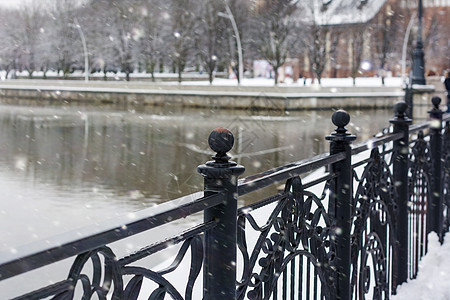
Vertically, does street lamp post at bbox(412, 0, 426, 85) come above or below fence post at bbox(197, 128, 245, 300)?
above

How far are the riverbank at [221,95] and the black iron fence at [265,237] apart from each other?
37025mm

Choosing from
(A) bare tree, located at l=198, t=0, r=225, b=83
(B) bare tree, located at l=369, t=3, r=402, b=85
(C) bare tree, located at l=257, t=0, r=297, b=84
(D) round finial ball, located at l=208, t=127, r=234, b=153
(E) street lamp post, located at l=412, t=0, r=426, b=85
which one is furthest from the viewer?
(B) bare tree, located at l=369, t=3, r=402, b=85

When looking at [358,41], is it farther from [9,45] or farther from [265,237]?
[265,237]

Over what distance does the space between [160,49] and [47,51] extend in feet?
53.7

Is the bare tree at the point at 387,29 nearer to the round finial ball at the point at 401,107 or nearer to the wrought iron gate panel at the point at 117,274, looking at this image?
the round finial ball at the point at 401,107

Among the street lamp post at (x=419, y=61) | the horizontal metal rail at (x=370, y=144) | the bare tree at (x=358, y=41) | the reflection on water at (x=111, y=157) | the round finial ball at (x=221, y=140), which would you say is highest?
the bare tree at (x=358, y=41)

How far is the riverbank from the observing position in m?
43.4

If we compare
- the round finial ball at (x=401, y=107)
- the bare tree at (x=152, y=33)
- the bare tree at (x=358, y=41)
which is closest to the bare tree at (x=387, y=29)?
the bare tree at (x=358, y=41)

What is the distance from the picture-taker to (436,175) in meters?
5.92

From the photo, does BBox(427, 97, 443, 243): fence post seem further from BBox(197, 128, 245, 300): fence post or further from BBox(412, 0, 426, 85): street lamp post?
BBox(412, 0, 426, 85): street lamp post

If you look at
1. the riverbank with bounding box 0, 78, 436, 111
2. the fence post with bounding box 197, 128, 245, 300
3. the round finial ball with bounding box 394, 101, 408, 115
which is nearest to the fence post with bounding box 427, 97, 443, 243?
the round finial ball with bounding box 394, 101, 408, 115

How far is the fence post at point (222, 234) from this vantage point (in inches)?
83.0

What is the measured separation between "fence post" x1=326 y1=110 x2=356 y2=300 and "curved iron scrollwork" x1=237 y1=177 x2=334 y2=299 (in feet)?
0.60

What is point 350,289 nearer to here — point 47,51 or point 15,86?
point 15,86
